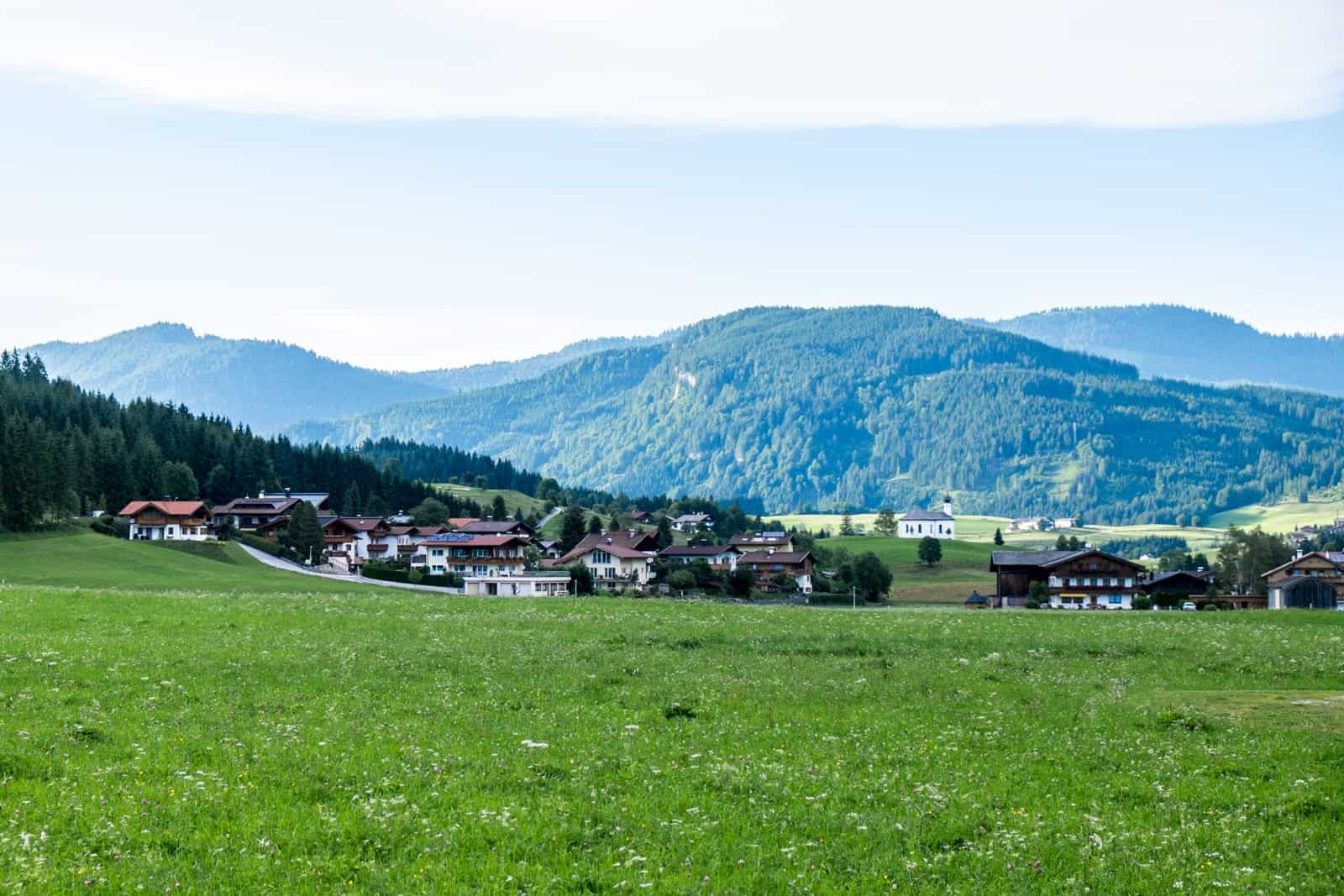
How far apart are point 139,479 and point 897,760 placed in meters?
160

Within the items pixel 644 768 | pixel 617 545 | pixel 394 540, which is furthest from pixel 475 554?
pixel 644 768

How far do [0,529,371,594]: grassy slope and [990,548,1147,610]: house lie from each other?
6132 cm

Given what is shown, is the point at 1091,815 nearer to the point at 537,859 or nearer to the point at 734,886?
the point at 734,886

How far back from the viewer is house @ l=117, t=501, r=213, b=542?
142500mm

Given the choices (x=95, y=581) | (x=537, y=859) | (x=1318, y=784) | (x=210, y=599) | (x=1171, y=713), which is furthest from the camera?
(x=95, y=581)

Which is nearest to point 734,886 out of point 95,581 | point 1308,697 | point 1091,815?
point 1091,815

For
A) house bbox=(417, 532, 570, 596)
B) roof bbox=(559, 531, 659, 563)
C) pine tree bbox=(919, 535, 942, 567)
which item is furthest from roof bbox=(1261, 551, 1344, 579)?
house bbox=(417, 532, 570, 596)

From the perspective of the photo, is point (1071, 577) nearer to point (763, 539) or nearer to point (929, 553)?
point (763, 539)

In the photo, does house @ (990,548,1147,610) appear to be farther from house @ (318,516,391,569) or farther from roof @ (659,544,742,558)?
house @ (318,516,391,569)

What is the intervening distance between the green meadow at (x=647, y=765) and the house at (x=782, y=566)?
116 meters

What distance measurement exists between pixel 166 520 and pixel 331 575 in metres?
40.0

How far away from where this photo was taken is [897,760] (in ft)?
68.9

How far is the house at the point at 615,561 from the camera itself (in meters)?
145

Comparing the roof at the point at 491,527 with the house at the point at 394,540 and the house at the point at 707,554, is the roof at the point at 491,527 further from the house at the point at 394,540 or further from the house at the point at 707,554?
the house at the point at 707,554
